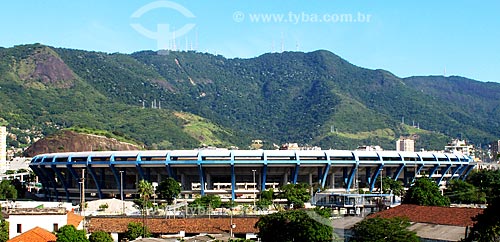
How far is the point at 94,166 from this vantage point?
104 metres

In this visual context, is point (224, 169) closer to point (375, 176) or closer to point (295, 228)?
point (375, 176)

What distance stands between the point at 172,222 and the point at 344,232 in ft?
57.2

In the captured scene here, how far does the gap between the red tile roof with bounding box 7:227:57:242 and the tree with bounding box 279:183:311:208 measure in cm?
4252

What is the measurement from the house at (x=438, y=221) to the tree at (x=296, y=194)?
38269 millimetres

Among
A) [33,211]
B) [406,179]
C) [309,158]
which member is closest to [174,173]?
[309,158]

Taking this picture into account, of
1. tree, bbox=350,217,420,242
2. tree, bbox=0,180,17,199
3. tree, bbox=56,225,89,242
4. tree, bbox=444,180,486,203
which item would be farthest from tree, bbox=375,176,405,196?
tree, bbox=56,225,89,242

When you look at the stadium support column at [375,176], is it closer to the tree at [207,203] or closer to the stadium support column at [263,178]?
the stadium support column at [263,178]

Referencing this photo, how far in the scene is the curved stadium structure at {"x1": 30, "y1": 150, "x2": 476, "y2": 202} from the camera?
101438 millimetres

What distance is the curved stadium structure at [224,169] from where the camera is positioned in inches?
3994

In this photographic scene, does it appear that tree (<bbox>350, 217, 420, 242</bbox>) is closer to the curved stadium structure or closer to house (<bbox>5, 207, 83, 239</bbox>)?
house (<bbox>5, 207, 83, 239</bbox>)

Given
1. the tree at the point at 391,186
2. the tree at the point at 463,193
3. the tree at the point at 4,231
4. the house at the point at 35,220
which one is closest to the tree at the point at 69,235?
the house at the point at 35,220

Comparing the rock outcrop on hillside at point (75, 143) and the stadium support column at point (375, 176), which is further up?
the rock outcrop on hillside at point (75, 143)

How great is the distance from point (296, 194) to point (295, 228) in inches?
1826

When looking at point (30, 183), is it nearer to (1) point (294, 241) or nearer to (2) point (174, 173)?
(2) point (174, 173)
